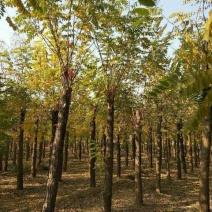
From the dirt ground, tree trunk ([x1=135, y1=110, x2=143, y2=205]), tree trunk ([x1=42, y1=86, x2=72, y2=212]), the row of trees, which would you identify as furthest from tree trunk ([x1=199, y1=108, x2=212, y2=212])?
tree trunk ([x1=135, y1=110, x2=143, y2=205])

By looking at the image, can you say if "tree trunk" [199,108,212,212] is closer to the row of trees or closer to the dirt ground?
the row of trees

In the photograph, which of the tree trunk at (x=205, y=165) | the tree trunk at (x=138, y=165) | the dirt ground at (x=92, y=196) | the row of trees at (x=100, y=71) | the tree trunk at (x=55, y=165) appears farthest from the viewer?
the dirt ground at (x=92, y=196)

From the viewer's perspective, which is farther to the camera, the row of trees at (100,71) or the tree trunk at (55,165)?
the tree trunk at (55,165)

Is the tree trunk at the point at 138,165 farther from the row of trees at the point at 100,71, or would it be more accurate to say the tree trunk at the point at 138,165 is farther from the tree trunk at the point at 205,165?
the tree trunk at the point at 205,165

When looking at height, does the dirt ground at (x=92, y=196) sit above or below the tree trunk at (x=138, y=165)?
below

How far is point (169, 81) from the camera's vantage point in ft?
7.50

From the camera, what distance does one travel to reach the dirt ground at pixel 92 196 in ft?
52.1

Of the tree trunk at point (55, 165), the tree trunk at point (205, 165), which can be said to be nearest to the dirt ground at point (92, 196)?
the tree trunk at point (55, 165)

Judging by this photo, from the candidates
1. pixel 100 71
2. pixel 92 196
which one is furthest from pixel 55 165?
pixel 92 196

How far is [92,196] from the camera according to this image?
730 inches

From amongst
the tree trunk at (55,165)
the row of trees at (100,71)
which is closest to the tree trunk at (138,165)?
the row of trees at (100,71)

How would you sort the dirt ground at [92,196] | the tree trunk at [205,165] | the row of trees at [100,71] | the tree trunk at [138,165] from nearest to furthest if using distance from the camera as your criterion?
the row of trees at [100,71] → the tree trunk at [205,165] → the tree trunk at [138,165] → the dirt ground at [92,196]

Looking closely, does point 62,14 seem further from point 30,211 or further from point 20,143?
point 20,143

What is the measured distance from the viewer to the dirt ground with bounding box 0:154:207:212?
15.9m
